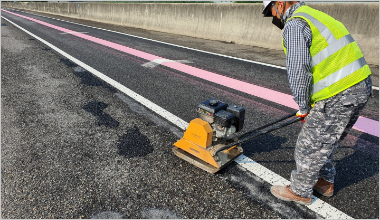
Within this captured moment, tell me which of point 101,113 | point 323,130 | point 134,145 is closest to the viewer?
point 323,130

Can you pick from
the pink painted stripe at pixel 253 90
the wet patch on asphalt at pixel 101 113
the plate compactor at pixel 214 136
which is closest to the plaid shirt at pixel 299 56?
the plate compactor at pixel 214 136

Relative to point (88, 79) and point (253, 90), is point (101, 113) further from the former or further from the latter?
point (253, 90)

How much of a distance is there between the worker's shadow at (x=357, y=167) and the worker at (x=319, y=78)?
0.59 m

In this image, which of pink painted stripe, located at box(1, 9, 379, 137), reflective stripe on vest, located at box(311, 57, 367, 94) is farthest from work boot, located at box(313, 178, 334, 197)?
pink painted stripe, located at box(1, 9, 379, 137)

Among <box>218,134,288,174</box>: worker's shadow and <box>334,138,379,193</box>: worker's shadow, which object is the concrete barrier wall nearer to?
<box>334,138,379,193</box>: worker's shadow

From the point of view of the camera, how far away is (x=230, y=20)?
10.4 m

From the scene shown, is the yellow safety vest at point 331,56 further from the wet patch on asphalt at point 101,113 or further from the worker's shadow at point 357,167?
the wet patch on asphalt at point 101,113

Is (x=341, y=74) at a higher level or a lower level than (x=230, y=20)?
lower

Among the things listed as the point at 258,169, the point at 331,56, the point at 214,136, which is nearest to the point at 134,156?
the point at 214,136

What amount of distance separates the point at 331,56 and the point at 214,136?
1341mm

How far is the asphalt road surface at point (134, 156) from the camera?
7.71 ft

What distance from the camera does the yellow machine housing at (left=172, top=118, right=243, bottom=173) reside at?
274 cm

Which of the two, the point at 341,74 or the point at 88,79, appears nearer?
the point at 341,74


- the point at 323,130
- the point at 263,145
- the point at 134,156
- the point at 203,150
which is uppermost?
the point at 323,130
